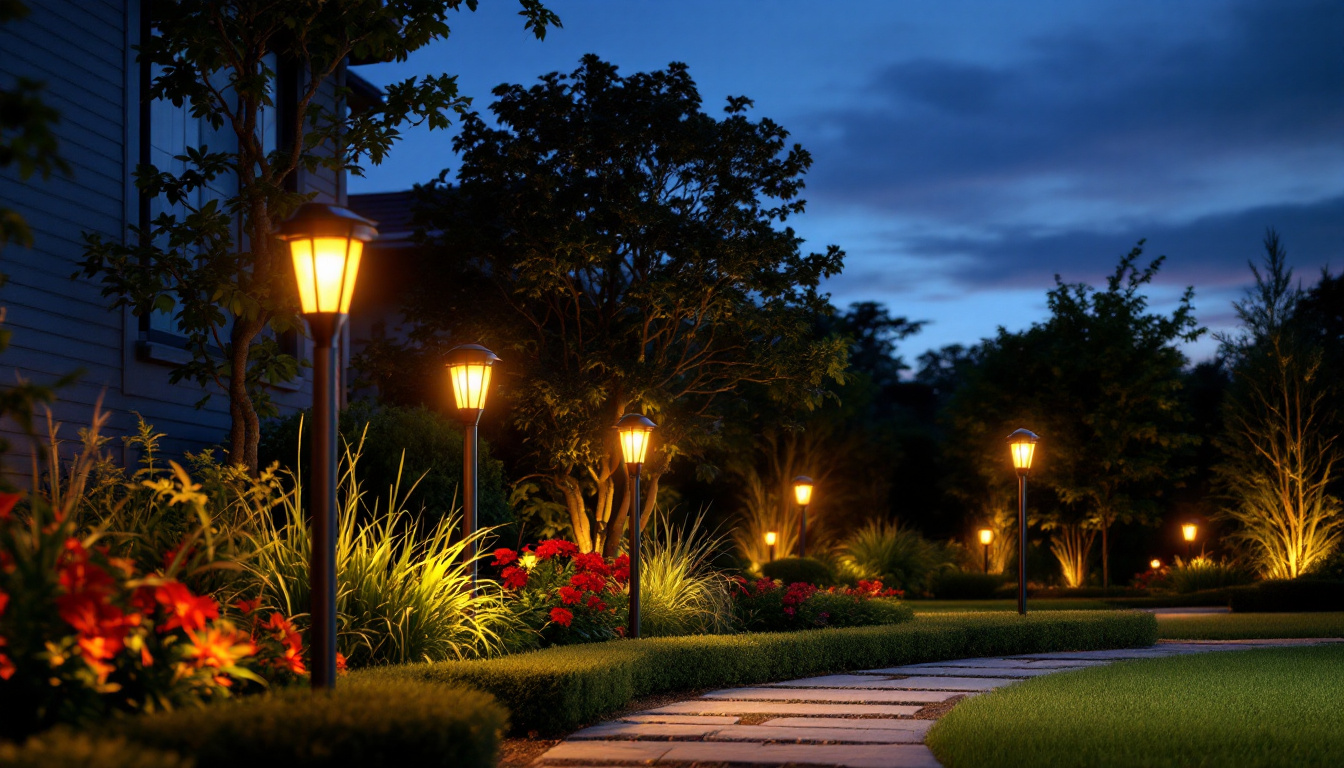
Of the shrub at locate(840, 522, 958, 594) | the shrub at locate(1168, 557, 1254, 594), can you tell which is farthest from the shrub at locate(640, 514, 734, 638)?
the shrub at locate(1168, 557, 1254, 594)

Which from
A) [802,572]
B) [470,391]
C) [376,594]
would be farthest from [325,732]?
[802,572]

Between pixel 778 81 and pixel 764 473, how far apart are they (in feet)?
31.1

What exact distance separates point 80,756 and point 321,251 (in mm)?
2309

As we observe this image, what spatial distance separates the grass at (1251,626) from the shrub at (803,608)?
394 cm

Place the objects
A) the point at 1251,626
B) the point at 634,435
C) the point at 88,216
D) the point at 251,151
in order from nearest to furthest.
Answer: the point at 251,151 < the point at 88,216 < the point at 634,435 < the point at 1251,626

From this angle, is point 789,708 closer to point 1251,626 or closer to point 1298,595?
point 1251,626

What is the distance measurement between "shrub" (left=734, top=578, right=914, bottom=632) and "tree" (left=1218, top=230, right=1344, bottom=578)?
11.5 metres

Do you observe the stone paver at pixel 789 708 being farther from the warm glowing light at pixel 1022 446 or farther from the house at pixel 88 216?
the warm glowing light at pixel 1022 446

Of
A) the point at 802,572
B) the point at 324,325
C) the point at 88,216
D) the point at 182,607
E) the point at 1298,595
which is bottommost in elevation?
the point at 1298,595

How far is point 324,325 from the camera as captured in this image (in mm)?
4203

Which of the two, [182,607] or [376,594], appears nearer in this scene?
[182,607]

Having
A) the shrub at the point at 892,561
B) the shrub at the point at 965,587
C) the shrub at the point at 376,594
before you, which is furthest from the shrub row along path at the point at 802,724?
the shrub at the point at 965,587

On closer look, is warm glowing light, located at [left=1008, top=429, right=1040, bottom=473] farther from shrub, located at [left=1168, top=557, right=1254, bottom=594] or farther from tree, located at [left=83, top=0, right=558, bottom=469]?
shrub, located at [left=1168, top=557, right=1254, bottom=594]

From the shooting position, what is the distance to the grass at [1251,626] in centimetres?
1247
